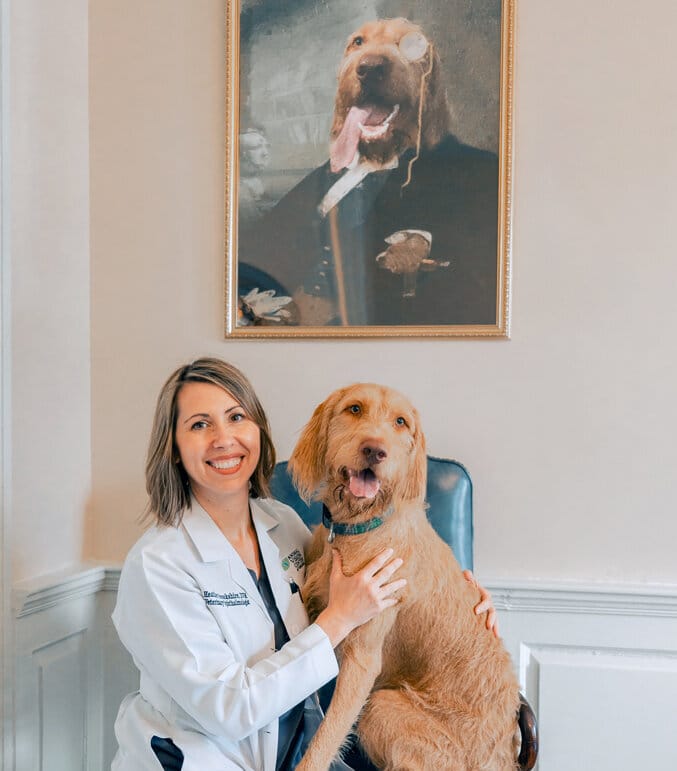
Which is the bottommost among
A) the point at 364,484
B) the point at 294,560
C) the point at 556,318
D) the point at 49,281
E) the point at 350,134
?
the point at 294,560

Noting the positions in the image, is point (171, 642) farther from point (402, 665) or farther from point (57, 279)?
point (57, 279)

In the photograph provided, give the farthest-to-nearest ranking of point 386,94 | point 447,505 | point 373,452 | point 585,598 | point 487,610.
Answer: point 386,94 → point 585,598 → point 447,505 → point 487,610 → point 373,452

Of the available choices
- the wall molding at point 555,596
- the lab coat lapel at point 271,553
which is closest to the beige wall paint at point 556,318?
the wall molding at point 555,596

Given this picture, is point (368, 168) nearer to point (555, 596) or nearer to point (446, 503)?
point (446, 503)

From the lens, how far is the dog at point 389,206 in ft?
7.57

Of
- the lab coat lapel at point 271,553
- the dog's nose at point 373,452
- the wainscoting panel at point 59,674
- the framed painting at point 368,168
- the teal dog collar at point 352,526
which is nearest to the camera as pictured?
the dog's nose at point 373,452

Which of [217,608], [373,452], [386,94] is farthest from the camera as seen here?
[386,94]

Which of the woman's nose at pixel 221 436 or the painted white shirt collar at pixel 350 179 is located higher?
the painted white shirt collar at pixel 350 179

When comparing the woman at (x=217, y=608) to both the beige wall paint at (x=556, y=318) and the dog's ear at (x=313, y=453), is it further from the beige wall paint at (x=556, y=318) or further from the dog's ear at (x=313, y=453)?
the beige wall paint at (x=556, y=318)

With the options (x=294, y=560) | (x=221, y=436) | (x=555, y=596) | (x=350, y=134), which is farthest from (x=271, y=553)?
(x=350, y=134)

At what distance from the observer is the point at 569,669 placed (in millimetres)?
2254

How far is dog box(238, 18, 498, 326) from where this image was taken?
231cm

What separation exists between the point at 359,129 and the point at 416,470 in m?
1.27

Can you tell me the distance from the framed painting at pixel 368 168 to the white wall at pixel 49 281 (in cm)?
51
